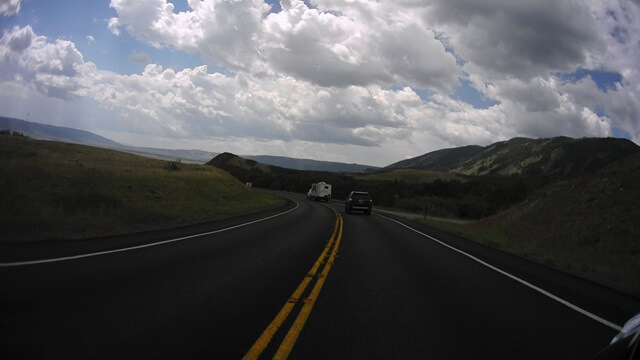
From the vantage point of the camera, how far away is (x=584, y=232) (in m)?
19.6

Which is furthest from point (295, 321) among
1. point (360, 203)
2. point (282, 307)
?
point (360, 203)

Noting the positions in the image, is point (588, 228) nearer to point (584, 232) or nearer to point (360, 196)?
point (584, 232)

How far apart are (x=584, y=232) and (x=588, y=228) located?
1.20ft

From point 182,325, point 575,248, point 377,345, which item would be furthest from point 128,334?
point 575,248

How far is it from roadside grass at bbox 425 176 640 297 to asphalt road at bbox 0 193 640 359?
303 centimetres

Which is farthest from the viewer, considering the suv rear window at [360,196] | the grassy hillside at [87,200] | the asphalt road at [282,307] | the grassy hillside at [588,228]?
the suv rear window at [360,196]

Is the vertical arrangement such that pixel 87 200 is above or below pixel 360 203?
below

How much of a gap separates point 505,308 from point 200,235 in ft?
33.7

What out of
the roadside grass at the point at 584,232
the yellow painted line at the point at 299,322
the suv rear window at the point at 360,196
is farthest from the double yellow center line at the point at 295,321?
the suv rear window at the point at 360,196

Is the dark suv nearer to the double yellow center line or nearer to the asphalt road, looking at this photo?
the asphalt road

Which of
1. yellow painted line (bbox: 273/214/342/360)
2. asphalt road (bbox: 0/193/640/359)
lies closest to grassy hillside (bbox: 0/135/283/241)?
asphalt road (bbox: 0/193/640/359)

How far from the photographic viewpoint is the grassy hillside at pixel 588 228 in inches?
542

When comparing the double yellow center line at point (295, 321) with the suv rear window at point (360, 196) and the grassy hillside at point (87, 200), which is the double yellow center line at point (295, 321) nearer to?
the grassy hillside at point (87, 200)

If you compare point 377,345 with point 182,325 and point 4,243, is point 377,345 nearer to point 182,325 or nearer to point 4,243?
point 182,325
